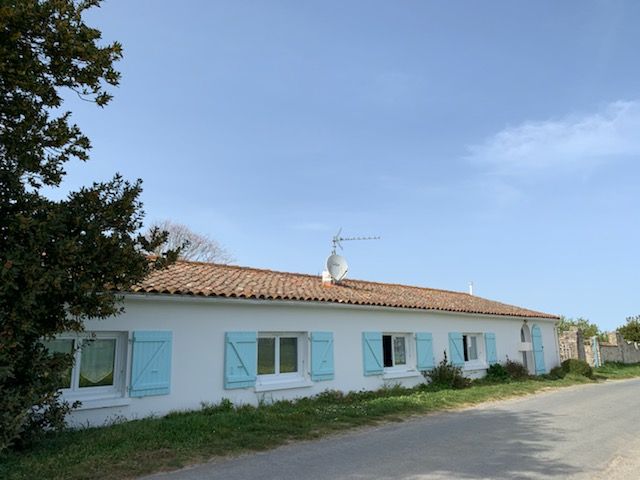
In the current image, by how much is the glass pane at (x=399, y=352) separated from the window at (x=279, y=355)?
393 cm

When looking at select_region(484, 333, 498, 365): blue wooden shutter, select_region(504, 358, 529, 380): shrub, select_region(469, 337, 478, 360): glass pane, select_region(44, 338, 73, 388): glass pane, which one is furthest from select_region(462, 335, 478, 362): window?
select_region(44, 338, 73, 388): glass pane

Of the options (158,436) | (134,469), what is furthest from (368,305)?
(134,469)

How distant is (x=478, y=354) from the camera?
17.6 meters

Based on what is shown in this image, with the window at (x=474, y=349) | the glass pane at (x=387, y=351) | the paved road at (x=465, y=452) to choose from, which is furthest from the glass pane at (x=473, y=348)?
the paved road at (x=465, y=452)

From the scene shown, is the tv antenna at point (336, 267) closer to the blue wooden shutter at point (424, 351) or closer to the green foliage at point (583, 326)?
the blue wooden shutter at point (424, 351)

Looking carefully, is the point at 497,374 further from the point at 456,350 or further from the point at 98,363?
the point at 98,363

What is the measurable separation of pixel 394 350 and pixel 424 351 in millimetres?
1048

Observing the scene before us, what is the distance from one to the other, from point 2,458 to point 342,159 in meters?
11.4

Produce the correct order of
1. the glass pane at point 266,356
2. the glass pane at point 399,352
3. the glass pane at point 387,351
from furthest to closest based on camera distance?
1. the glass pane at point 399,352
2. the glass pane at point 387,351
3. the glass pane at point 266,356

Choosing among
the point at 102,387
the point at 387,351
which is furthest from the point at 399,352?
the point at 102,387

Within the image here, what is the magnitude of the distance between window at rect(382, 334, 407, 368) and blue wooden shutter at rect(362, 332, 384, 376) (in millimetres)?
741

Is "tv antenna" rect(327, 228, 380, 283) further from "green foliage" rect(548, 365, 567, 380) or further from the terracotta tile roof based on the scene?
"green foliage" rect(548, 365, 567, 380)

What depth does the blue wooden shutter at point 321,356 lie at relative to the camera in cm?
1152

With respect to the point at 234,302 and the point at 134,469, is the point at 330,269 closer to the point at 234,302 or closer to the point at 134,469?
the point at 234,302
